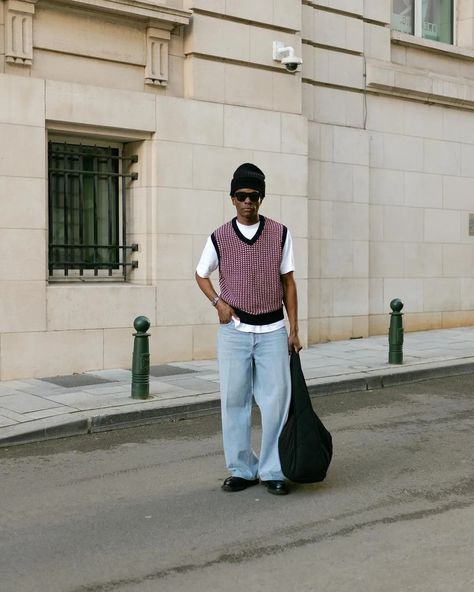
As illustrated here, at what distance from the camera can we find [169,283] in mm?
11750

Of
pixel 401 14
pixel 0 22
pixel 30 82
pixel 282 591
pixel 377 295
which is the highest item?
pixel 401 14

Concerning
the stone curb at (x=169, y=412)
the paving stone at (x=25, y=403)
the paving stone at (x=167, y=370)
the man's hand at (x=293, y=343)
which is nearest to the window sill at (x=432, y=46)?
the stone curb at (x=169, y=412)

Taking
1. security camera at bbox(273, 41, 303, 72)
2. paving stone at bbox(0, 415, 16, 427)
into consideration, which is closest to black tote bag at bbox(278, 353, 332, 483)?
paving stone at bbox(0, 415, 16, 427)

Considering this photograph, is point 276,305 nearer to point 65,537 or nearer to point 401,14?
point 65,537

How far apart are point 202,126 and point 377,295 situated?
4538 mm

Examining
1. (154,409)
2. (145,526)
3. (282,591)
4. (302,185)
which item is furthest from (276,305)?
(302,185)

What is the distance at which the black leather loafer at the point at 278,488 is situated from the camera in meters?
5.84

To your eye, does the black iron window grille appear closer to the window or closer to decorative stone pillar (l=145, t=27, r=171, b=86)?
decorative stone pillar (l=145, t=27, r=171, b=86)

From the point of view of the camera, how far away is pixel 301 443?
18.7ft

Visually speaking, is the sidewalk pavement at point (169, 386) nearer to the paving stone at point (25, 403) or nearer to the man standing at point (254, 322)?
the paving stone at point (25, 403)

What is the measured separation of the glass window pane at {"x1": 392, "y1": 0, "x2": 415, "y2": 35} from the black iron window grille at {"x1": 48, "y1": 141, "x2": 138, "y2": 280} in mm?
6172

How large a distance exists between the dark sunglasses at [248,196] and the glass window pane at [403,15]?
35.0ft

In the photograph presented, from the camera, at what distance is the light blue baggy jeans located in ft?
19.1

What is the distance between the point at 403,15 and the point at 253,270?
439 inches
